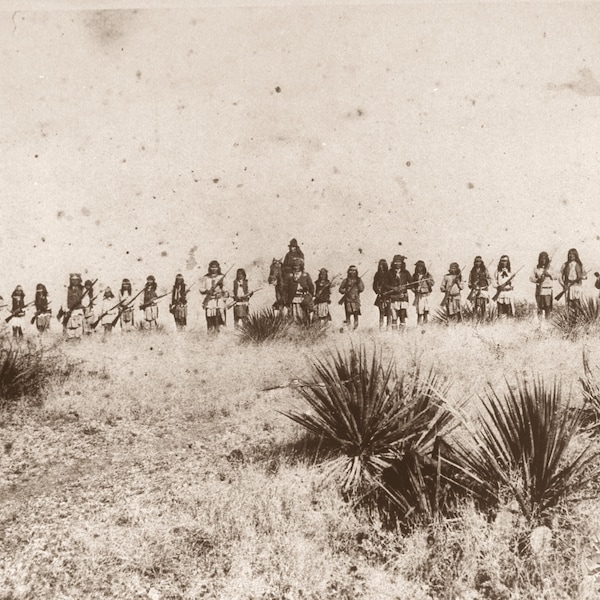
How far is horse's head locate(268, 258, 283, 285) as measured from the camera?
9.93 metres

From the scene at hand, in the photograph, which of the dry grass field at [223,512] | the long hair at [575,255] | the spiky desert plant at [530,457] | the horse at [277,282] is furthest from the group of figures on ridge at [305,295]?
the spiky desert plant at [530,457]

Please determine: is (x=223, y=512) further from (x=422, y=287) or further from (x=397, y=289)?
(x=422, y=287)

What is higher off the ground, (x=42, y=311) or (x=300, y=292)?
(x=300, y=292)

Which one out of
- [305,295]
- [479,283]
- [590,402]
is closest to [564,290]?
[479,283]

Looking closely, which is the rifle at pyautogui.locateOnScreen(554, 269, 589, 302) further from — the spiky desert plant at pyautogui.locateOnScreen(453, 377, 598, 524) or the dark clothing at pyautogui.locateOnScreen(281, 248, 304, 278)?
the spiky desert plant at pyautogui.locateOnScreen(453, 377, 598, 524)

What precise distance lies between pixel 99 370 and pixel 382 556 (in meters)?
4.80

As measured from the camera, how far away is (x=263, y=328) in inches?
341

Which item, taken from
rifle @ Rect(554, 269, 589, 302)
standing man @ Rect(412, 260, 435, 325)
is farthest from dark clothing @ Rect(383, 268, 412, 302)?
rifle @ Rect(554, 269, 589, 302)

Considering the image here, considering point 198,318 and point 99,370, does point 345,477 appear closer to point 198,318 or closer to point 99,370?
point 99,370

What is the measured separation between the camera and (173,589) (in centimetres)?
360

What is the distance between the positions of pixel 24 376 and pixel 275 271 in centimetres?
455

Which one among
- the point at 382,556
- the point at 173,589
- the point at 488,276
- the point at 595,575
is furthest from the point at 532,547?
the point at 488,276

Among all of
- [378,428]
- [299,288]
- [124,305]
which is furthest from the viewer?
[124,305]

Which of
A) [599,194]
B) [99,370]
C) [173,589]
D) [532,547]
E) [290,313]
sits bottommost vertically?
[173,589]
